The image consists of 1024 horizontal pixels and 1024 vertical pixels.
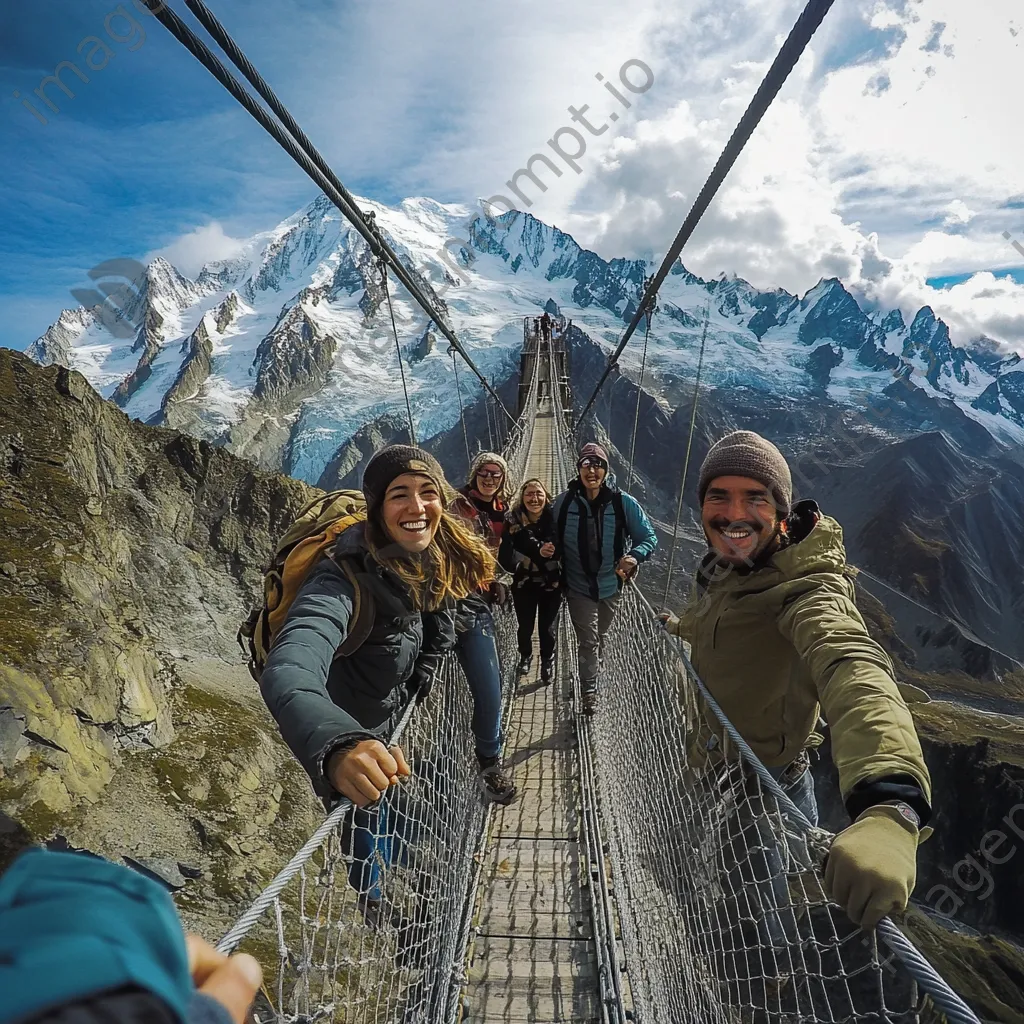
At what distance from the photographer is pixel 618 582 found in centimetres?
248

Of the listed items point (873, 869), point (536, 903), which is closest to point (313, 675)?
point (873, 869)

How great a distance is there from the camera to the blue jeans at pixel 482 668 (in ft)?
6.05

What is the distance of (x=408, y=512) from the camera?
1302 millimetres

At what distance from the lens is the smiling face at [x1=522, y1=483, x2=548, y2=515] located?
8.14 ft

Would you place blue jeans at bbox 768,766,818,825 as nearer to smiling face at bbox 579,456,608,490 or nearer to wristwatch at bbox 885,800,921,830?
wristwatch at bbox 885,800,921,830

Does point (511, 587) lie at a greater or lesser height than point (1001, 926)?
greater

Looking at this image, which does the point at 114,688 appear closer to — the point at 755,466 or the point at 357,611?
the point at 357,611

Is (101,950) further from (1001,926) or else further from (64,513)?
(1001,926)

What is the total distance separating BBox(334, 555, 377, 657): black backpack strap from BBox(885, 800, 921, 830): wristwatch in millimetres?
885

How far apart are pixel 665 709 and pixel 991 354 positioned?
198m

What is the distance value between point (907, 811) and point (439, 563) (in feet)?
3.13

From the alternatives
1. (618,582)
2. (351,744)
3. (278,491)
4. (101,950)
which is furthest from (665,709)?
(278,491)

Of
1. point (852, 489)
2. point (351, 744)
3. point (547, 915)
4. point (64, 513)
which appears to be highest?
point (852, 489)

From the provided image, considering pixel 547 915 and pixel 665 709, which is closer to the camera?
pixel 547 915
